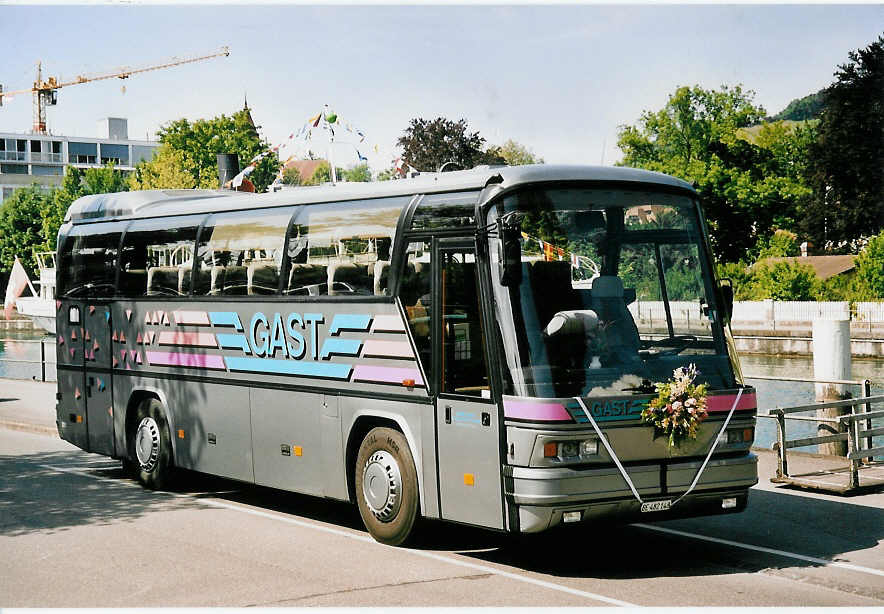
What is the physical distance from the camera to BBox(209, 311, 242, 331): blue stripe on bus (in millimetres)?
12789

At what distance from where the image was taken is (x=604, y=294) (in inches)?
386

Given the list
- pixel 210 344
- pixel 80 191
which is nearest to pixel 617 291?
pixel 210 344

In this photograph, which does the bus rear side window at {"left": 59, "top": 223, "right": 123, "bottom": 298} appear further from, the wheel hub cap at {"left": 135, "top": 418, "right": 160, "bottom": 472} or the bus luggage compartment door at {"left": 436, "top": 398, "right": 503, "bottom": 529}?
the bus luggage compartment door at {"left": 436, "top": 398, "right": 503, "bottom": 529}

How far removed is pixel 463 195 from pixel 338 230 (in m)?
1.92

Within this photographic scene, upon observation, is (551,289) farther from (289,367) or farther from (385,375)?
(289,367)

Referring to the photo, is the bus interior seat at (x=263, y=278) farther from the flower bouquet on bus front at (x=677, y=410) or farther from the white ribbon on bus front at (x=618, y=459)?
the flower bouquet on bus front at (x=677, y=410)

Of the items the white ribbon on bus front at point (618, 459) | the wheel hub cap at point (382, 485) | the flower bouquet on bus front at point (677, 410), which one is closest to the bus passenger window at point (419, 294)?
the wheel hub cap at point (382, 485)

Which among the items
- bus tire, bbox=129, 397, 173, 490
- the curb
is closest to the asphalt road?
bus tire, bbox=129, 397, 173, 490

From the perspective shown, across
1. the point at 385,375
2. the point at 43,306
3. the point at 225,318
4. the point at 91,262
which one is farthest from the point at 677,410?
the point at 43,306

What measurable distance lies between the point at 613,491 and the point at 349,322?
3161mm

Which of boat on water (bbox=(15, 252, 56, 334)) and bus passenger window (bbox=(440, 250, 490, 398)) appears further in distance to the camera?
boat on water (bbox=(15, 252, 56, 334))

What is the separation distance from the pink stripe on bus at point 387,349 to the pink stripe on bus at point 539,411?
147cm

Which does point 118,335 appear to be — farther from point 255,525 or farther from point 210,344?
point 255,525

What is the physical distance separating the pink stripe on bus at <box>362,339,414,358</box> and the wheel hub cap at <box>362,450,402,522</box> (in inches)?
34.1
